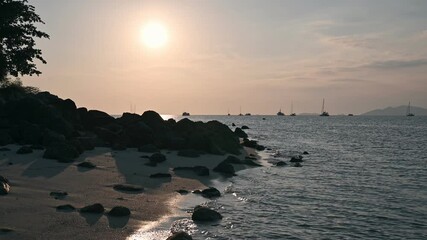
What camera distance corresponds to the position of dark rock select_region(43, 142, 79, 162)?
25.7 metres

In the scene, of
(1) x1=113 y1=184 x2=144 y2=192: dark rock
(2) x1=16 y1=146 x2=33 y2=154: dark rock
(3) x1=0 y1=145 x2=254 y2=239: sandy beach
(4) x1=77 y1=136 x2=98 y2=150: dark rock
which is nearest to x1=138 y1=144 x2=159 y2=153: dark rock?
(3) x1=0 y1=145 x2=254 y2=239: sandy beach

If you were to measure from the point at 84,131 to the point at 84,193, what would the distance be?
22611mm

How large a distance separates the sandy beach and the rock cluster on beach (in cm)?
196

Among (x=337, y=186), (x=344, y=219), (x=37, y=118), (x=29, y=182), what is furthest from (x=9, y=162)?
(x=337, y=186)

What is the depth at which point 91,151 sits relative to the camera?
31469mm

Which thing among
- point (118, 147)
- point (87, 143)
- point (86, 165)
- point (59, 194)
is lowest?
point (59, 194)

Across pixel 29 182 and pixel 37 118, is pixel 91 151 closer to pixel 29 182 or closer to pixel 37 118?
pixel 37 118

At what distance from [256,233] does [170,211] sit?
410 cm

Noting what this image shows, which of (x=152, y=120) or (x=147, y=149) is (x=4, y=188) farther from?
(x=152, y=120)

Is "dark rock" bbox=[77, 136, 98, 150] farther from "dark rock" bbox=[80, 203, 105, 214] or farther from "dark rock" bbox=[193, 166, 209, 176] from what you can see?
"dark rock" bbox=[80, 203, 105, 214]

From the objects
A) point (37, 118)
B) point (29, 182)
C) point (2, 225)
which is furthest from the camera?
point (37, 118)

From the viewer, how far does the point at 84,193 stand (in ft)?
61.6

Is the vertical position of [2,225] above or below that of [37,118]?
below

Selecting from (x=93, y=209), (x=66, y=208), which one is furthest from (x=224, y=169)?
(x=66, y=208)
